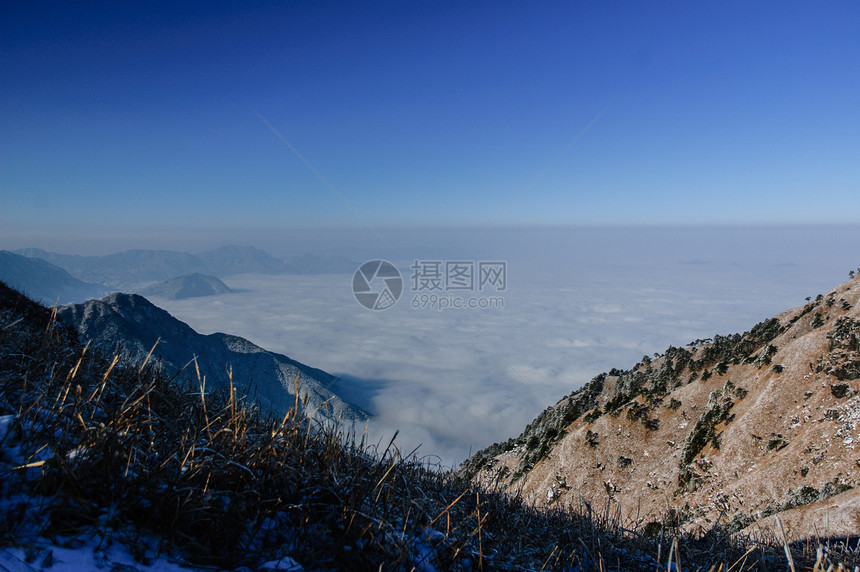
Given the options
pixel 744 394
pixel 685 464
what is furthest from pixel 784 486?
pixel 744 394

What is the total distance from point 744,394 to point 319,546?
99.8ft

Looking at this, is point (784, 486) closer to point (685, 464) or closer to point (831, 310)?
point (685, 464)

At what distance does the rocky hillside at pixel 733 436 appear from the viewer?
54.1ft

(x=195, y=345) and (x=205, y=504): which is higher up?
(x=205, y=504)

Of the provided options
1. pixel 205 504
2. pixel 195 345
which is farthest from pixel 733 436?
pixel 195 345

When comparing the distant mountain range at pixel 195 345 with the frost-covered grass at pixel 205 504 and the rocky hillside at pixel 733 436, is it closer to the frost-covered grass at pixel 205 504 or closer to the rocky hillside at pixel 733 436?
the rocky hillside at pixel 733 436

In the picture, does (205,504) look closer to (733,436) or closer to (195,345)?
(733,436)

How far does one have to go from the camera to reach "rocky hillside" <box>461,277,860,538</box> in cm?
1648

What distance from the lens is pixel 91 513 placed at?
287 cm

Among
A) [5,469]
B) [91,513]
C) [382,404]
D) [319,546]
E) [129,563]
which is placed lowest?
[382,404]

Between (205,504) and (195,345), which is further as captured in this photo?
(195,345)

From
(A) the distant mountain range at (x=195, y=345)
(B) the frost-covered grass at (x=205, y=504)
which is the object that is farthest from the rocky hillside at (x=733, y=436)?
(A) the distant mountain range at (x=195, y=345)

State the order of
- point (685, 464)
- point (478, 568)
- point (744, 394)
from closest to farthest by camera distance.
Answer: point (478, 568), point (685, 464), point (744, 394)

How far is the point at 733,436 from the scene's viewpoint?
2223cm
